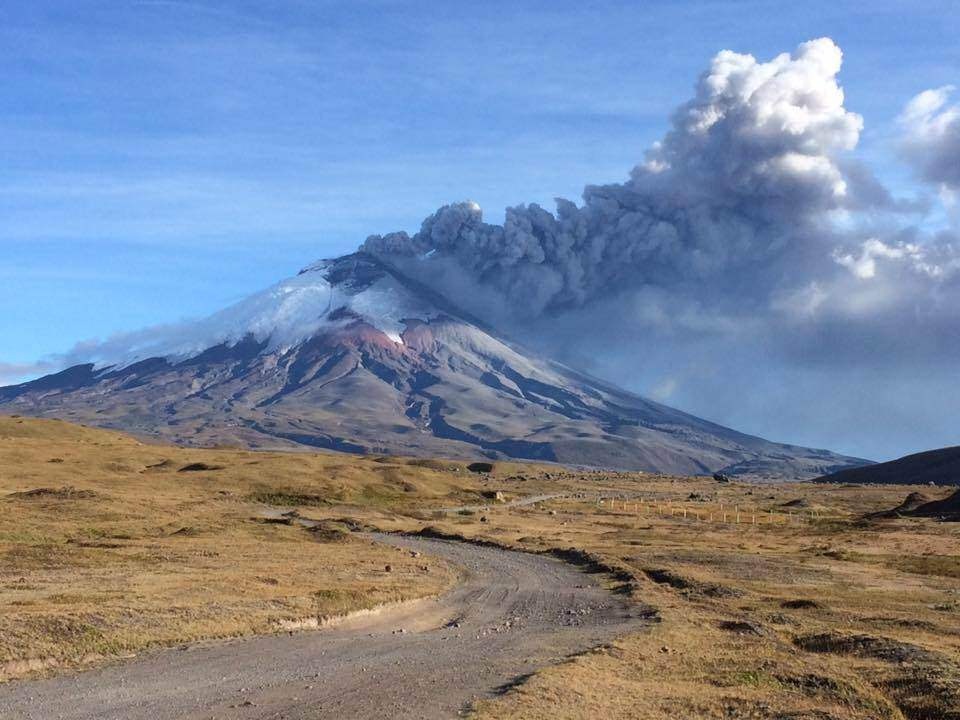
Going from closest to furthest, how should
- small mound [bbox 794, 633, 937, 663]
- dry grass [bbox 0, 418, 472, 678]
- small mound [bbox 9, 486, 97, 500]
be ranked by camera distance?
small mound [bbox 794, 633, 937, 663]
dry grass [bbox 0, 418, 472, 678]
small mound [bbox 9, 486, 97, 500]

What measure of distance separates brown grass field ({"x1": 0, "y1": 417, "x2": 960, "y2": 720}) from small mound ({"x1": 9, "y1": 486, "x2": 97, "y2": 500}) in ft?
0.80

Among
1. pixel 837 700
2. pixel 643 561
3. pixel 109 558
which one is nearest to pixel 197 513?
pixel 109 558

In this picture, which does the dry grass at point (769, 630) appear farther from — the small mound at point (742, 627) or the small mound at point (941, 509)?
the small mound at point (941, 509)

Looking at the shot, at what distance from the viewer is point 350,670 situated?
25.8 m

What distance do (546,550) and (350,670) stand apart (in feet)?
133

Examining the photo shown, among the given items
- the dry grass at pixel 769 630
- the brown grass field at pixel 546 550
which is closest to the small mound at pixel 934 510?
the brown grass field at pixel 546 550

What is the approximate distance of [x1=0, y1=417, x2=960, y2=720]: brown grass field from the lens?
2417 cm

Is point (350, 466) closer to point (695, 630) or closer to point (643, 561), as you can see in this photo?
point (643, 561)

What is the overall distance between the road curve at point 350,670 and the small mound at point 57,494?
1912 inches

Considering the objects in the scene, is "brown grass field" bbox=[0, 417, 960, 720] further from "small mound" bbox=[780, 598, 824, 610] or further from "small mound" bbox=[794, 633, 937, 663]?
"small mound" bbox=[780, 598, 824, 610]

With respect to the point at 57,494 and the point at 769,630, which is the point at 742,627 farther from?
the point at 57,494

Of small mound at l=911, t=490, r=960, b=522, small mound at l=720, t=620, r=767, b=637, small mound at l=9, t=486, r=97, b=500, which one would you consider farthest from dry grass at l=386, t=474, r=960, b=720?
small mound at l=9, t=486, r=97, b=500

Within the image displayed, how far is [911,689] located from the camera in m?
24.5

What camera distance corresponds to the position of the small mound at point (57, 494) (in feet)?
258
